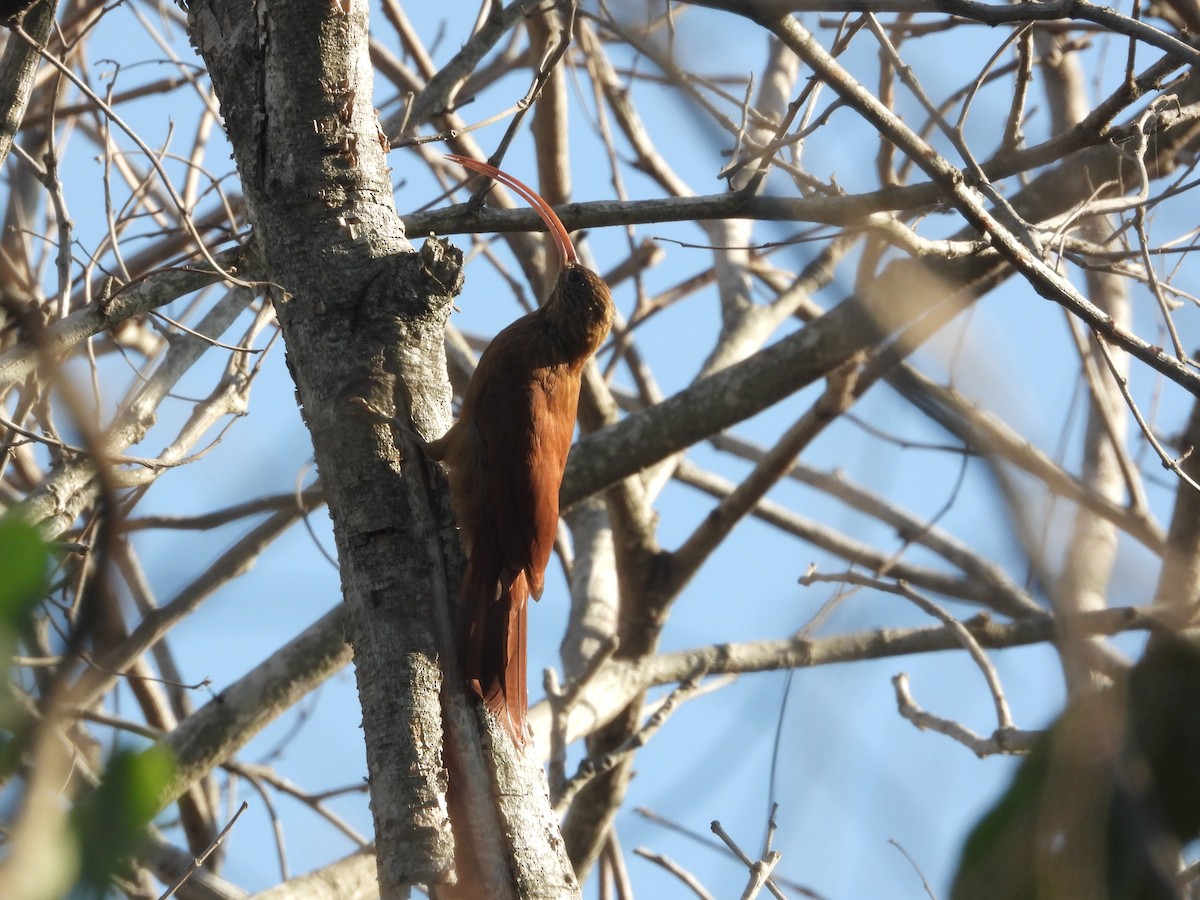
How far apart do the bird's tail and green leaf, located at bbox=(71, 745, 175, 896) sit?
1.44 meters

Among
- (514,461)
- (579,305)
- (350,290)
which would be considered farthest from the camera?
(579,305)

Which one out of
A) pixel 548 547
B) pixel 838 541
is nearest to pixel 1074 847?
pixel 548 547

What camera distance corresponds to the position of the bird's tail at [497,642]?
247cm

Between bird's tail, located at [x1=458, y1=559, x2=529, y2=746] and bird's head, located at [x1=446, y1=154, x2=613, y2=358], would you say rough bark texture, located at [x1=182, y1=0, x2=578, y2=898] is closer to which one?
bird's tail, located at [x1=458, y1=559, x2=529, y2=746]

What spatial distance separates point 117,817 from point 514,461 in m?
2.42

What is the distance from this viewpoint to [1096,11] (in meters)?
1.84

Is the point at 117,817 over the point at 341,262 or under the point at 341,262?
under

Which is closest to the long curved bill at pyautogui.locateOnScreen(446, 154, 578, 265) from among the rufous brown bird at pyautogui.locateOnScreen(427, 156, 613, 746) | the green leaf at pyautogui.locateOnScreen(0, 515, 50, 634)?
the rufous brown bird at pyautogui.locateOnScreen(427, 156, 613, 746)

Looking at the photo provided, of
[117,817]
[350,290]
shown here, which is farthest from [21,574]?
[350,290]

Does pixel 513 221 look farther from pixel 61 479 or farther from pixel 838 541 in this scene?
pixel 838 541

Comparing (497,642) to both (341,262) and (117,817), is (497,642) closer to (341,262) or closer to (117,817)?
(341,262)

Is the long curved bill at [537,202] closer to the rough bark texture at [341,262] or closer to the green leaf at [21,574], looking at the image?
the rough bark texture at [341,262]

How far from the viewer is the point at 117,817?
2.81 feet

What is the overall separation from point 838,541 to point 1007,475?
412cm
